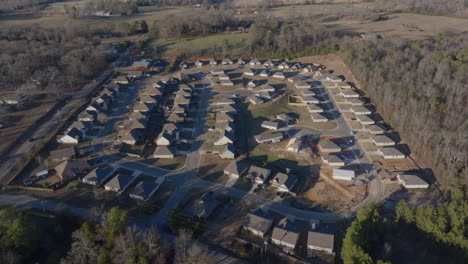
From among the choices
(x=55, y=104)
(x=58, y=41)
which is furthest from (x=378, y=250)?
(x=58, y=41)

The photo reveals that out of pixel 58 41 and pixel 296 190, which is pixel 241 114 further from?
pixel 58 41

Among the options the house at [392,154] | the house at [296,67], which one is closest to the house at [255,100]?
the house at [296,67]

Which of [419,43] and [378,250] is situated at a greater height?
[419,43]

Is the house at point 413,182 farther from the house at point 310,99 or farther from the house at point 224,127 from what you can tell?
the house at point 224,127

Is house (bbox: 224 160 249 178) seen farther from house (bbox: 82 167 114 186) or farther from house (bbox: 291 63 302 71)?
house (bbox: 291 63 302 71)

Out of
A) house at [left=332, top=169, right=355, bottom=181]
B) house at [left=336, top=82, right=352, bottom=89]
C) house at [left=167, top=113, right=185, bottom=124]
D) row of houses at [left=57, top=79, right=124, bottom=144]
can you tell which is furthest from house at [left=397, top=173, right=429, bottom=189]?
row of houses at [left=57, top=79, right=124, bottom=144]

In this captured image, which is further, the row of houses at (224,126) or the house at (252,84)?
the house at (252,84)
